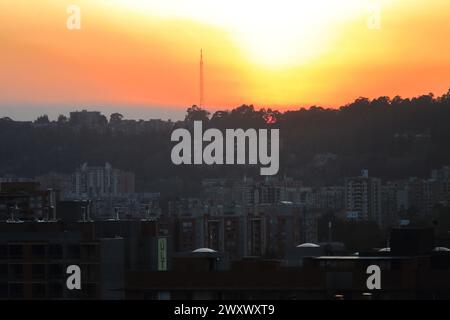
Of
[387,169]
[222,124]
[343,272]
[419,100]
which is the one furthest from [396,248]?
[387,169]

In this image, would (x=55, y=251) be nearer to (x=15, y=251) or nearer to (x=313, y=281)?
(x=15, y=251)

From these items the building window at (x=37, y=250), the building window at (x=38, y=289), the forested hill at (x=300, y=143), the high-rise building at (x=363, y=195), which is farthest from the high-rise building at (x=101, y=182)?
the building window at (x=38, y=289)

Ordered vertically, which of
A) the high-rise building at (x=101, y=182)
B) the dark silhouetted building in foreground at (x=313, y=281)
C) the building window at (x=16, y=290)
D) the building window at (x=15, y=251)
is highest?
the high-rise building at (x=101, y=182)

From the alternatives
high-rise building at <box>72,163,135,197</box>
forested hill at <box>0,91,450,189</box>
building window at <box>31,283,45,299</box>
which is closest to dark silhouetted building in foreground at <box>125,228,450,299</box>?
building window at <box>31,283,45,299</box>

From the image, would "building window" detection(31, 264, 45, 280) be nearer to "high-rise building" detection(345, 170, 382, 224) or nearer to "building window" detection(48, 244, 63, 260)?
"building window" detection(48, 244, 63, 260)

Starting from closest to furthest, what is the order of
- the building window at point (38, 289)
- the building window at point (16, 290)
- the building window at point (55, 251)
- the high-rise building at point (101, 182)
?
the building window at point (38, 289), the building window at point (16, 290), the building window at point (55, 251), the high-rise building at point (101, 182)

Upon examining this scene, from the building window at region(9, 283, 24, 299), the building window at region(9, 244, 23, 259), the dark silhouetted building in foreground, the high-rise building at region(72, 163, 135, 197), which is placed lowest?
the building window at region(9, 283, 24, 299)

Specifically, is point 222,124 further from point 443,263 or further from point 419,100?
point 443,263

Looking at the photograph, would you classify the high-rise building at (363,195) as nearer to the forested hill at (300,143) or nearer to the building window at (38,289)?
the forested hill at (300,143)
